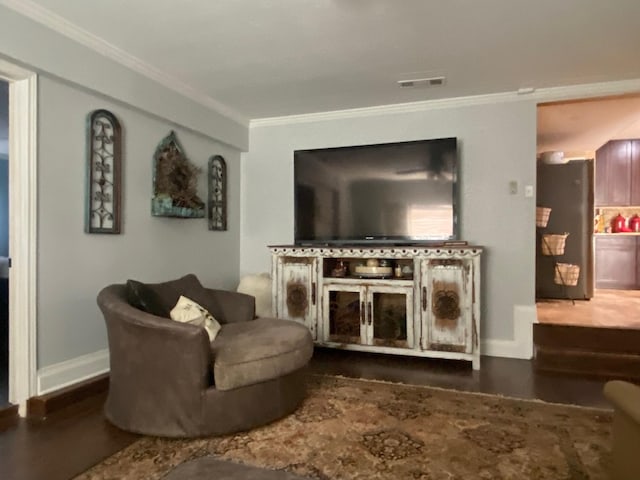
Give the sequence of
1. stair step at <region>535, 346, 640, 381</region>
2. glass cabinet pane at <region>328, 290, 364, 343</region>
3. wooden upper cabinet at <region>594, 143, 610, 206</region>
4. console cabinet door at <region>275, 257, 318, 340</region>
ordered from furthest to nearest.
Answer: wooden upper cabinet at <region>594, 143, 610, 206</region> → console cabinet door at <region>275, 257, 318, 340</region> → glass cabinet pane at <region>328, 290, 364, 343</region> → stair step at <region>535, 346, 640, 381</region>

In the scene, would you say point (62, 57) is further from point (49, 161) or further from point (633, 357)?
point (633, 357)

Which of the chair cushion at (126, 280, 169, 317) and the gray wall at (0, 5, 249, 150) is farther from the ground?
the gray wall at (0, 5, 249, 150)

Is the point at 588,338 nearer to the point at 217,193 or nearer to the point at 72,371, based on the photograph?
the point at 217,193

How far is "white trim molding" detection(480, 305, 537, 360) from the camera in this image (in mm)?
3758

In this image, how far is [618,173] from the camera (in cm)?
631

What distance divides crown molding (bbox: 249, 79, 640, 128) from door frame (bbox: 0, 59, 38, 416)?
2431 millimetres

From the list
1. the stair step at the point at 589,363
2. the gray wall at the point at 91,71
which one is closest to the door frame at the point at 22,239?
the gray wall at the point at 91,71

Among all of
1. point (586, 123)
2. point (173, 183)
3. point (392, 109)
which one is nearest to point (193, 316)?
point (173, 183)

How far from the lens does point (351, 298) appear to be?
373cm

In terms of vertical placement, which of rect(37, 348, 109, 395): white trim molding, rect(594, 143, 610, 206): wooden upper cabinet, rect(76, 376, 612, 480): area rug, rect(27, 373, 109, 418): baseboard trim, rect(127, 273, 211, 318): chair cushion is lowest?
rect(76, 376, 612, 480): area rug

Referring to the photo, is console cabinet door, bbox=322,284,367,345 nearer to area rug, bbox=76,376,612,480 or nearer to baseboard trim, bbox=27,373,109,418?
area rug, bbox=76,376,612,480

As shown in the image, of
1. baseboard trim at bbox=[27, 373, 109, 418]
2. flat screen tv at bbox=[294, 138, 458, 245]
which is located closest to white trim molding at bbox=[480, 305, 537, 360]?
flat screen tv at bbox=[294, 138, 458, 245]

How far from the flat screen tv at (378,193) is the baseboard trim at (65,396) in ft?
6.78

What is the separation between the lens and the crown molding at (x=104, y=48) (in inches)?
94.8
